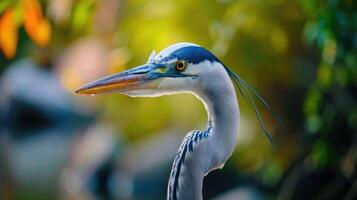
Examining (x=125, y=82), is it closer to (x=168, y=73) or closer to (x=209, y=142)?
(x=168, y=73)

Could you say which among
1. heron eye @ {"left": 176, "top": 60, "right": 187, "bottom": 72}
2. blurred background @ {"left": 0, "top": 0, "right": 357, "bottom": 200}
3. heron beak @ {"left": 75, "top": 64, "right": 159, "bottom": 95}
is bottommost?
blurred background @ {"left": 0, "top": 0, "right": 357, "bottom": 200}

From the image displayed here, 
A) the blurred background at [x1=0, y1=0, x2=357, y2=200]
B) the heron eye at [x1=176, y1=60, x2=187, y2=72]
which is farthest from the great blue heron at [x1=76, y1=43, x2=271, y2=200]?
the blurred background at [x1=0, y1=0, x2=357, y2=200]

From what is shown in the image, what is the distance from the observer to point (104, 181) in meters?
7.25

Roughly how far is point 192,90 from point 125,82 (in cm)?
16

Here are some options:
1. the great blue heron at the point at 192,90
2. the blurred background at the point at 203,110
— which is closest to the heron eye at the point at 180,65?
the great blue heron at the point at 192,90

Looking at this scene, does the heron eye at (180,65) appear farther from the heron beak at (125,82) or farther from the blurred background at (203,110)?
the blurred background at (203,110)

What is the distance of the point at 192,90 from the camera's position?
6.66 ft

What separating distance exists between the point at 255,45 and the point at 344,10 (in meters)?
1.77

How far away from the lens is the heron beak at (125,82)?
1955mm

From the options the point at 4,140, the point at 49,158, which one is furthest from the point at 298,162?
the point at 4,140

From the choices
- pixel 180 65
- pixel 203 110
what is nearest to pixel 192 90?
pixel 180 65

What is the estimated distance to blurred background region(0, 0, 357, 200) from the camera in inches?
148

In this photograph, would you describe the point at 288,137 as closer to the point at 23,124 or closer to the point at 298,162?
the point at 298,162

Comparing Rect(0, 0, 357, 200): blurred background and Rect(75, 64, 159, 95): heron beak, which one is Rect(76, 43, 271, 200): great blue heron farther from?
Rect(0, 0, 357, 200): blurred background
